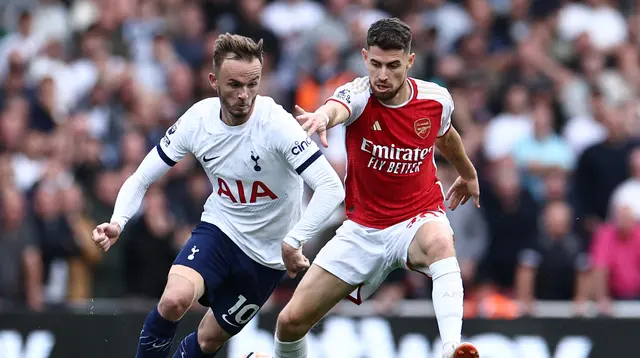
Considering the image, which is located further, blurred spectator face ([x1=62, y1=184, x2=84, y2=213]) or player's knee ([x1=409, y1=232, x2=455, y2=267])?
blurred spectator face ([x1=62, y1=184, x2=84, y2=213])

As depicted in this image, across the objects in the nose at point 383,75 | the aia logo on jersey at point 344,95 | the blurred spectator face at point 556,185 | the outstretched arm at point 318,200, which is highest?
the nose at point 383,75

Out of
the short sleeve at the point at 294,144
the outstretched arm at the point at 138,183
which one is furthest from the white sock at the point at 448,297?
the outstretched arm at the point at 138,183

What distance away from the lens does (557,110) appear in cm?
1592

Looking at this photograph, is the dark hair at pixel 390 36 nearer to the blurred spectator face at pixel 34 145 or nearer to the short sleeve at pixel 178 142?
the short sleeve at pixel 178 142

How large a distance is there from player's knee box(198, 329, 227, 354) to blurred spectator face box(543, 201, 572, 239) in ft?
17.8

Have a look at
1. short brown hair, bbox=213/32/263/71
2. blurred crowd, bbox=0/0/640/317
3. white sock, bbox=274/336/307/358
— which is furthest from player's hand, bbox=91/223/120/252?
blurred crowd, bbox=0/0/640/317

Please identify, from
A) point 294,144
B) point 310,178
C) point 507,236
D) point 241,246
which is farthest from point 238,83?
point 507,236

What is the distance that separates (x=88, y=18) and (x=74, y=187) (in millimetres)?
3756

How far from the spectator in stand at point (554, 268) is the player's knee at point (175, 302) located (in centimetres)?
580

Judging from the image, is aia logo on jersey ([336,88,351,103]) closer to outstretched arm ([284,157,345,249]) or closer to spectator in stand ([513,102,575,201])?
outstretched arm ([284,157,345,249])

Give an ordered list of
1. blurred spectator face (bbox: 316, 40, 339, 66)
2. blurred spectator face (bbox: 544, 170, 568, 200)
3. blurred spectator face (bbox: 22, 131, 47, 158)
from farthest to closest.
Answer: blurred spectator face (bbox: 316, 40, 339, 66)
blurred spectator face (bbox: 22, 131, 47, 158)
blurred spectator face (bbox: 544, 170, 568, 200)

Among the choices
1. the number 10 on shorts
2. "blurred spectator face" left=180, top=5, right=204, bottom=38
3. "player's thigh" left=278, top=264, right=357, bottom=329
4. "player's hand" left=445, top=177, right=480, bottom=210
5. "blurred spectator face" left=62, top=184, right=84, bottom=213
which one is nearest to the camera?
"player's thigh" left=278, top=264, right=357, bottom=329

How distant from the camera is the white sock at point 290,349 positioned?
9500 mm

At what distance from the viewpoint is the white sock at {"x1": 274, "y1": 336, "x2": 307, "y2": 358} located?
9.50 m
